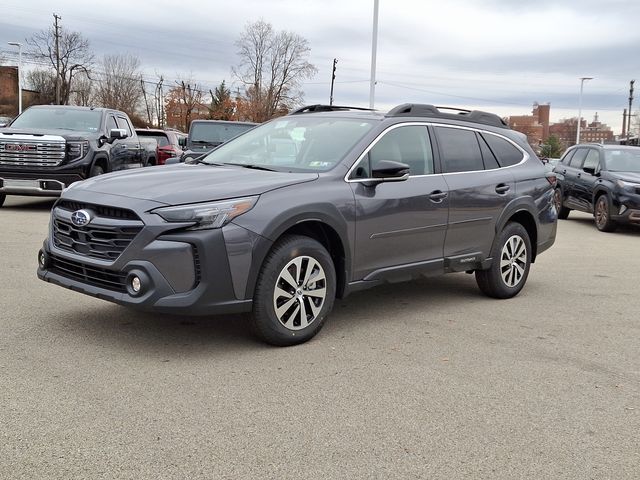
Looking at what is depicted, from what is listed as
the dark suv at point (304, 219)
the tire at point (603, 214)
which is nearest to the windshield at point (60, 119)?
the dark suv at point (304, 219)

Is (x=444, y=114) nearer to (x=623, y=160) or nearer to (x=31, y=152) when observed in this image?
(x=31, y=152)

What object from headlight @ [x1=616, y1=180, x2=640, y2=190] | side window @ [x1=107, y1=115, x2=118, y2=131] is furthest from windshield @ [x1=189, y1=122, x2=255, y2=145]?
headlight @ [x1=616, y1=180, x2=640, y2=190]

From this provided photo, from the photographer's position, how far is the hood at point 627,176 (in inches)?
507

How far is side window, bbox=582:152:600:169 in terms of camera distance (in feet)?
46.5

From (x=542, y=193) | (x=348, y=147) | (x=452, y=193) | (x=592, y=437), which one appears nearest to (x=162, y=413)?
(x=592, y=437)

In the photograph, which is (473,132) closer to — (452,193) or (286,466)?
(452,193)

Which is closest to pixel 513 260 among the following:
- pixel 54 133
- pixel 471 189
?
pixel 471 189

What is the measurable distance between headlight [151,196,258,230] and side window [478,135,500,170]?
305 cm

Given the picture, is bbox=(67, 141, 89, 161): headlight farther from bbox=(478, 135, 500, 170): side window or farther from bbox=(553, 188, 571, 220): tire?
bbox=(553, 188, 571, 220): tire

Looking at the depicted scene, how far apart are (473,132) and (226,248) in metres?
3.23

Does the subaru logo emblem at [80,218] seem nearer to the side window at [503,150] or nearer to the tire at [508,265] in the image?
the tire at [508,265]

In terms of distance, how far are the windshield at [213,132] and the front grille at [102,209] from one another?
1109 centimetres

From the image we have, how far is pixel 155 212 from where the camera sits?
13.9 feet

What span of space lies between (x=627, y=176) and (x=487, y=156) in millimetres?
7900
